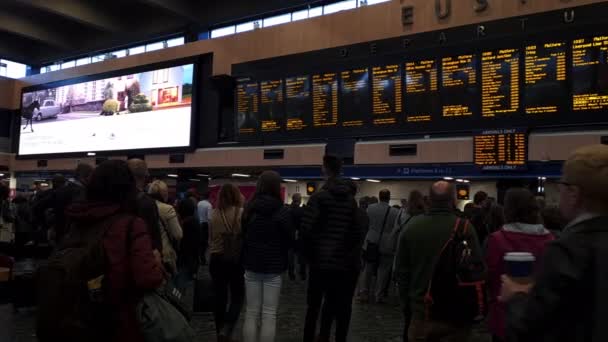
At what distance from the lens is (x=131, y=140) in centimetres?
1566

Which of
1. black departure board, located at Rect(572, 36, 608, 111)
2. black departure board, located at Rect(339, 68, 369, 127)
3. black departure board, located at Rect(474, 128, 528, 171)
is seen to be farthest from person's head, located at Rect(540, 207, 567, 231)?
black departure board, located at Rect(339, 68, 369, 127)

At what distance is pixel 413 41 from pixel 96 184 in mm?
9513

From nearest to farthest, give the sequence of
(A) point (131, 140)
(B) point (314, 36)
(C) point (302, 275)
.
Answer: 1. (C) point (302, 275)
2. (B) point (314, 36)
3. (A) point (131, 140)

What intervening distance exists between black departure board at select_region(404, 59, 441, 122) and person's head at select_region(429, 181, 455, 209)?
679 centimetres

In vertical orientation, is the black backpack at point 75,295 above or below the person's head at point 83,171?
below

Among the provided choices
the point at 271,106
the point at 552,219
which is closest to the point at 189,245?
the point at 552,219

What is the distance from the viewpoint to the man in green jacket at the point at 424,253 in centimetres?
328

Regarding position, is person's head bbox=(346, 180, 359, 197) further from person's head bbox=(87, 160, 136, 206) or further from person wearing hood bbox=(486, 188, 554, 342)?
person's head bbox=(87, 160, 136, 206)

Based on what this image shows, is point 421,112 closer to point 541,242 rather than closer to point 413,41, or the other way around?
point 413,41

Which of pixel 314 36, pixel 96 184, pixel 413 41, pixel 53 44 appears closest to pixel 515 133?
pixel 413 41

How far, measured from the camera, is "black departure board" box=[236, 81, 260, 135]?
41.0ft

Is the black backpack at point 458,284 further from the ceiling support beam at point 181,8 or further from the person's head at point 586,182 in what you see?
the ceiling support beam at point 181,8

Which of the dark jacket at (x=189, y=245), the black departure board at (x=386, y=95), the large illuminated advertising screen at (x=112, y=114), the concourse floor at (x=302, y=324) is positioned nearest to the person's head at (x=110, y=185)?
the concourse floor at (x=302, y=324)

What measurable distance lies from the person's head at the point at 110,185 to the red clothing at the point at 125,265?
6 cm
